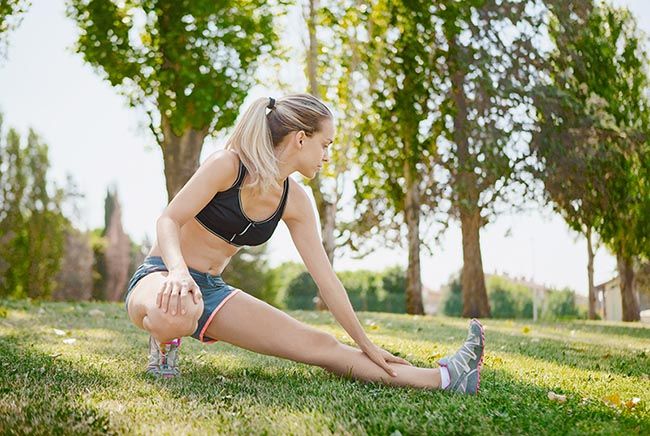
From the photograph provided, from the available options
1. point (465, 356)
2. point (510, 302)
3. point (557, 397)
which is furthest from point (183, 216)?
point (510, 302)

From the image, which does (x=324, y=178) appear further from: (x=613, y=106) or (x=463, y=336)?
(x=463, y=336)

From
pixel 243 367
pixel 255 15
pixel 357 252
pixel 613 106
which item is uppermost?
pixel 255 15

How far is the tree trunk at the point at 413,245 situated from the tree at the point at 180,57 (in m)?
4.27

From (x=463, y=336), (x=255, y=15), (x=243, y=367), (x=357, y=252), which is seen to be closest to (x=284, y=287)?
(x=357, y=252)

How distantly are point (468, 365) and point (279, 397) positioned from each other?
0.97 metres

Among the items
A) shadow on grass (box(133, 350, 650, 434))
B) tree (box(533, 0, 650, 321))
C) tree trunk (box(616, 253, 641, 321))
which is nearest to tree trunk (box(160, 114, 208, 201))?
tree (box(533, 0, 650, 321))

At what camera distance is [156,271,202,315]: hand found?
2924mm

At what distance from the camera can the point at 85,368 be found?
3.87m

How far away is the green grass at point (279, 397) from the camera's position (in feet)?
8.25

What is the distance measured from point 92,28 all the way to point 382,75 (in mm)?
6443

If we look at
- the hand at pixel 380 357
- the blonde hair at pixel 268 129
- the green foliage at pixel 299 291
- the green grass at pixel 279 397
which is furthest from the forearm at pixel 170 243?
the green foliage at pixel 299 291

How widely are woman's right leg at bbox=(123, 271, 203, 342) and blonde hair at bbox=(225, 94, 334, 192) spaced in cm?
72

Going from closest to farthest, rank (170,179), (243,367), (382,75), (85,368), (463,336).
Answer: (85,368) < (243,367) < (463,336) < (170,179) < (382,75)

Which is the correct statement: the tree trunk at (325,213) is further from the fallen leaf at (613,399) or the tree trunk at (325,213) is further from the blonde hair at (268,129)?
the fallen leaf at (613,399)
